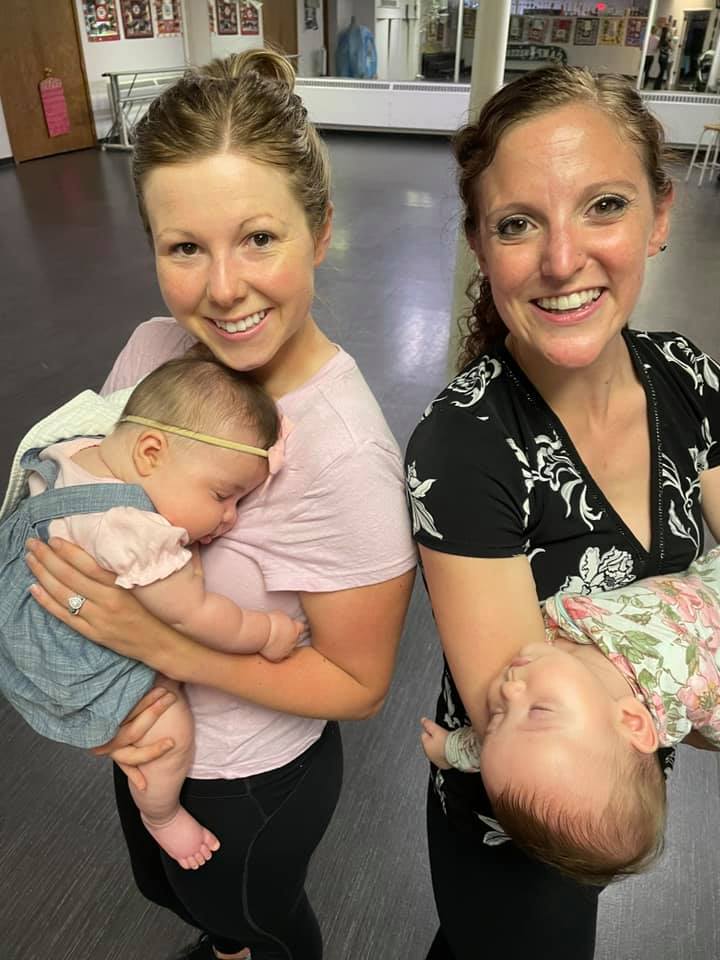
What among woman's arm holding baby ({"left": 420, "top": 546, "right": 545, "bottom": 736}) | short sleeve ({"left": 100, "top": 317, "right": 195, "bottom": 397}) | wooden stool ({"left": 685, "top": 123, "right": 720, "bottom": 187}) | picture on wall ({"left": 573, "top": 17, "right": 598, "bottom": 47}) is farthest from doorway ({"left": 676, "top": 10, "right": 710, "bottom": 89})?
woman's arm holding baby ({"left": 420, "top": 546, "right": 545, "bottom": 736})

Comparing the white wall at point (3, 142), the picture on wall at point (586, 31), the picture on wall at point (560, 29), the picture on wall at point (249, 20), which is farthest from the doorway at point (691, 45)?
the white wall at point (3, 142)

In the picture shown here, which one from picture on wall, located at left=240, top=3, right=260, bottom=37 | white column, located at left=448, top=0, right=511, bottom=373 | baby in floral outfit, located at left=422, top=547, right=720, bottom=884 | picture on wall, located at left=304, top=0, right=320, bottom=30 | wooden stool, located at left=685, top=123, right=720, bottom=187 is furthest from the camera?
picture on wall, located at left=304, top=0, right=320, bottom=30

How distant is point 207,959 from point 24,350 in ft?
12.5

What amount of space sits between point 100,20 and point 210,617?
11.1 meters

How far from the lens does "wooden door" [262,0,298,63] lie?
11.0m

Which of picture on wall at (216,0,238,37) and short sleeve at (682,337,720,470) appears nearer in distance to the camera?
short sleeve at (682,337,720,470)

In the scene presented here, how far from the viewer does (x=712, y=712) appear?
0.99 meters

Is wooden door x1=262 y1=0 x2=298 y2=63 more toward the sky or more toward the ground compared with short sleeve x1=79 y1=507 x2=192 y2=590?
more toward the sky

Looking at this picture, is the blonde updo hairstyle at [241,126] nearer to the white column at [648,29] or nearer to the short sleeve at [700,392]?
the short sleeve at [700,392]

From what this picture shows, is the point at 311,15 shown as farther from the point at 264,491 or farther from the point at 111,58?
the point at 264,491

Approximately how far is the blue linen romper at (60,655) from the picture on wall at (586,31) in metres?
10.9

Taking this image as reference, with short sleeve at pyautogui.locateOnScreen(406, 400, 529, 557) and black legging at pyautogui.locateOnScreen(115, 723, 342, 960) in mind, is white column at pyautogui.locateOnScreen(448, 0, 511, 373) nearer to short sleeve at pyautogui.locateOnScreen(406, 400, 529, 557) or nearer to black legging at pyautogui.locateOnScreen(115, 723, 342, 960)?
short sleeve at pyautogui.locateOnScreen(406, 400, 529, 557)

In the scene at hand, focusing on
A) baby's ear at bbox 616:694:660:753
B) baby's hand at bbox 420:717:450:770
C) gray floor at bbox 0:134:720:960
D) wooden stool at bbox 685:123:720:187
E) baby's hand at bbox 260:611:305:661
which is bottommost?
gray floor at bbox 0:134:720:960

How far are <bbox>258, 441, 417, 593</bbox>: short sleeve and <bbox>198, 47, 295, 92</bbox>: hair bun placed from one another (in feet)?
1.81
